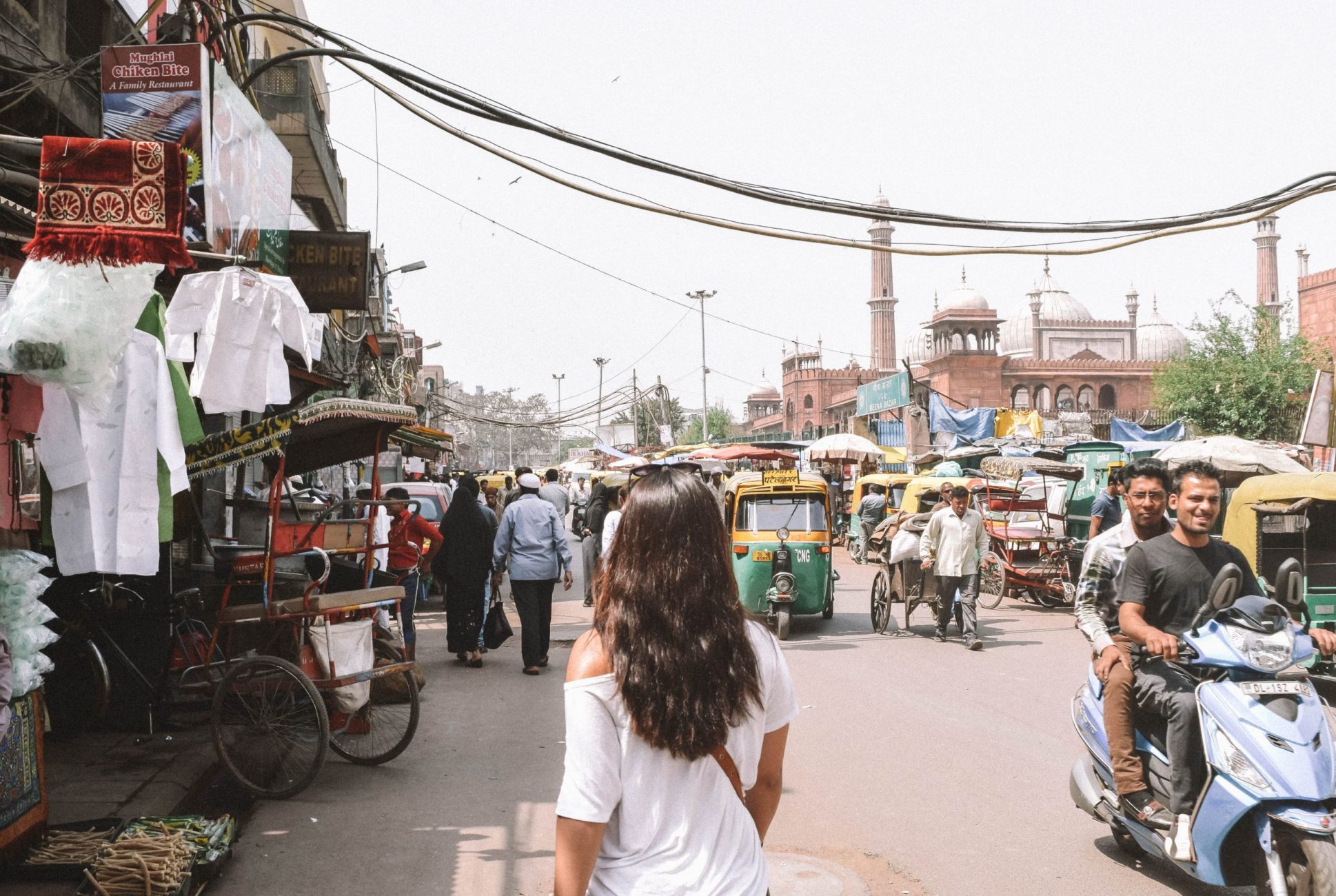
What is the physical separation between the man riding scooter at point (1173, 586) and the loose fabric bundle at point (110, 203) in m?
4.20

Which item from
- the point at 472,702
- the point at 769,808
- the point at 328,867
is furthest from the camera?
the point at 472,702

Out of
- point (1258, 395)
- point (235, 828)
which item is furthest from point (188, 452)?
point (1258, 395)

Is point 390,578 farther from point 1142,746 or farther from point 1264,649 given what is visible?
point 1264,649

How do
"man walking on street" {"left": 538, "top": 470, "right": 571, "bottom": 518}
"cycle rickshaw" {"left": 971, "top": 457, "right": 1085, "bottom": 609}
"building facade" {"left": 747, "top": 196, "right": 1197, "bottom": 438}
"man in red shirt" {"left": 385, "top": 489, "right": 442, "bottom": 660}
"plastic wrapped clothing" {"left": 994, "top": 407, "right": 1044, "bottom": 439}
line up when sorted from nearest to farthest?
"man in red shirt" {"left": 385, "top": 489, "right": 442, "bottom": 660} < "man walking on street" {"left": 538, "top": 470, "right": 571, "bottom": 518} < "cycle rickshaw" {"left": 971, "top": 457, "right": 1085, "bottom": 609} < "plastic wrapped clothing" {"left": 994, "top": 407, "right": 1044, "bottom": 439} < "building facade" {"left": 747, "top": 196, "right": 1197, "bottom": 438}

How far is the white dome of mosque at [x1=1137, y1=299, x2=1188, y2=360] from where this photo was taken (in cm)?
7488

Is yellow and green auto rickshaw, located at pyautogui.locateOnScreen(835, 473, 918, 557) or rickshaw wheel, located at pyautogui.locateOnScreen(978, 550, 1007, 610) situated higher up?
yellow and green auto rickshaw, located at pyautogui.locateOnScreen(835, 473, 918, 557)

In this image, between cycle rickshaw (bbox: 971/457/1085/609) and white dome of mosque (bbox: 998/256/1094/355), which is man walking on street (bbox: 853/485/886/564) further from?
white dome of mosque (bbox: 998/256/1094/355)

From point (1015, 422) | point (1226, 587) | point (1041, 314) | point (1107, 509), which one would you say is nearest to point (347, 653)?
point (1226, 587)

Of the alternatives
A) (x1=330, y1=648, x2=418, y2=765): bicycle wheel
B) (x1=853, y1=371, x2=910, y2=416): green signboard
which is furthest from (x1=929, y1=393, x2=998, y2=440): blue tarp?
(x1=330, y1=648, x2=418, y2=765): bicycle wheel

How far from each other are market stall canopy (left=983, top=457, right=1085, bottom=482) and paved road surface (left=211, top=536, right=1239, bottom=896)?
23.3 feet

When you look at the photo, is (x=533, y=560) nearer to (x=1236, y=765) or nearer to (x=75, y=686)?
(x=75, y=686)

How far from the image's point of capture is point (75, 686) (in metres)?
6.97

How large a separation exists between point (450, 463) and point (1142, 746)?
5524 centimetres

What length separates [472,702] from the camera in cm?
890
